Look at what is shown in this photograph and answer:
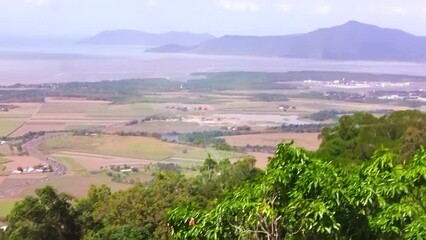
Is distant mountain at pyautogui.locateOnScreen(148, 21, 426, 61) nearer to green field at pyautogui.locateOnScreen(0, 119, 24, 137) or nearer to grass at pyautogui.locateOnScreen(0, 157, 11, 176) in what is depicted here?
green field at pyautogui.locateOnScreen(0, 119, 24, 137)

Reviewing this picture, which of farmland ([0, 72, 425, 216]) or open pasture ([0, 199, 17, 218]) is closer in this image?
open pasture ([0, 199, 17, 218])

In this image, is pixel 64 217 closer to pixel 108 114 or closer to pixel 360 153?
pixel 360 153

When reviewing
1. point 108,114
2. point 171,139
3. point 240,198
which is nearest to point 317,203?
point 240,198

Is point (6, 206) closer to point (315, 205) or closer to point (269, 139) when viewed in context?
point (269, 139)

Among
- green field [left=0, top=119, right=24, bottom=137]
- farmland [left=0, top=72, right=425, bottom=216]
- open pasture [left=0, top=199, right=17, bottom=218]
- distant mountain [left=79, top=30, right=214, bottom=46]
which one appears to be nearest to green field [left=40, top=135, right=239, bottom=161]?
farmland [left=0, top=72, right=425, bottom=216]

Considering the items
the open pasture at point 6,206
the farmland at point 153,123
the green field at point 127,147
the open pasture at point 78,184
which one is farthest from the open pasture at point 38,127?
the open pasture at point 6,206

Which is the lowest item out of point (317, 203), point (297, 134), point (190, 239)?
point (297, 134)
